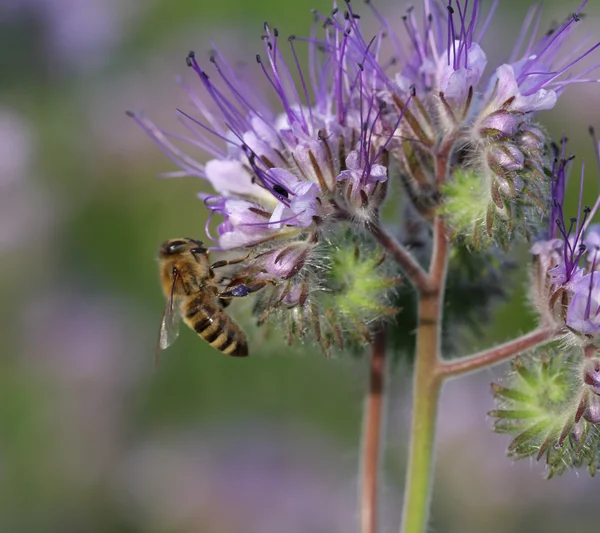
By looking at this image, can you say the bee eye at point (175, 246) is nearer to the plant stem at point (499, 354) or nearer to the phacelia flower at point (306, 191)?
the phacelia flower at point (306, 191)

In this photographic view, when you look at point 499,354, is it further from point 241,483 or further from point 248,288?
Result: point 241,483

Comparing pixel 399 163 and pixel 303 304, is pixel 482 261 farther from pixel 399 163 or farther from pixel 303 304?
pixel 303 304

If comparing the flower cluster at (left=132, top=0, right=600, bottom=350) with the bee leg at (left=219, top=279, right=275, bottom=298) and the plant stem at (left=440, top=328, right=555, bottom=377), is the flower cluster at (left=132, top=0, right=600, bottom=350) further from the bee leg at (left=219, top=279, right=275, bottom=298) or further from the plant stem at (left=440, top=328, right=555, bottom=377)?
the plant stem at (left=440, top=328, right=555, bottom=377)

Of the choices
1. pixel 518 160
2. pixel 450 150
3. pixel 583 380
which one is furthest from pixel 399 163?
pixel 583 380


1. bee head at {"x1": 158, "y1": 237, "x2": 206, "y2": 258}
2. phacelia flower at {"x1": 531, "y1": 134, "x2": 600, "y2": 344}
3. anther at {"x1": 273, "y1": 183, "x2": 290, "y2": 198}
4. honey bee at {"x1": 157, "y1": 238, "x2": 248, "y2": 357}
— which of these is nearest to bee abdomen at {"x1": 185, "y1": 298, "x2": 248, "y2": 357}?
honey bee at {"x1": 157, "y1": 238, "x2": 248, "y2": 357}


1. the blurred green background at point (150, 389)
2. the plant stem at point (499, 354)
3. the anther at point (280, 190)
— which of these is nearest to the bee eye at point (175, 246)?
the anther at point (280, 190)
